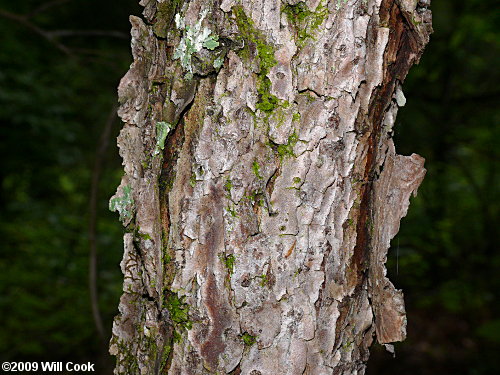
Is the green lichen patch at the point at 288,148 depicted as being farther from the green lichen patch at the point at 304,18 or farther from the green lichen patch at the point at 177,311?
the green lichen patch at the point at 177,311

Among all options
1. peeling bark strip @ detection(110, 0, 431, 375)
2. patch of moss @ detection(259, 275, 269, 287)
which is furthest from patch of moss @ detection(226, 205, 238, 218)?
patch of moss @ detection(259, 275, 269, 287)

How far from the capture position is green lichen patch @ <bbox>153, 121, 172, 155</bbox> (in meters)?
0.91

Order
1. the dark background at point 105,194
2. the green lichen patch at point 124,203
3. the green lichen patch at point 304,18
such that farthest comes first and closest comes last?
the dark background at point 105,194
the green lichen patch at point 124,203
the green lichen patch at point 304,18

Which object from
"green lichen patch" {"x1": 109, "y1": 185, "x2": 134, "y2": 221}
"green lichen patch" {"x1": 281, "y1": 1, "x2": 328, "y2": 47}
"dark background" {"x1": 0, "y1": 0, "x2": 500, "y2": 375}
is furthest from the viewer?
"dark background" {"x1": 0, "y1": 0, "x2": 500, "y2": 375}

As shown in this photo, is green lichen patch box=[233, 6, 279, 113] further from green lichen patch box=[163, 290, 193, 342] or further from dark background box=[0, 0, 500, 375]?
dark background box=[0, 0, 500, 375]

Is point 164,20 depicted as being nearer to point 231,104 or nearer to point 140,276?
point 231,104

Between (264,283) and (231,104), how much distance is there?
12.6 inches

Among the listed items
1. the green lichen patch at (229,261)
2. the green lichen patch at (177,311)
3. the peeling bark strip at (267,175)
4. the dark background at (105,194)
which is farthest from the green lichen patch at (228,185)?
the dark background at (105,194)

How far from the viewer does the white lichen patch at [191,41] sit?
0.87 m

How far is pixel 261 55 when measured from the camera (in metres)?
0.86

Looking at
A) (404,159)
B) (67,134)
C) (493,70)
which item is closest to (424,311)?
(493,70)

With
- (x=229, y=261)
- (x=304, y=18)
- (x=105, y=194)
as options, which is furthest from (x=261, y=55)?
(x=105, y=194)

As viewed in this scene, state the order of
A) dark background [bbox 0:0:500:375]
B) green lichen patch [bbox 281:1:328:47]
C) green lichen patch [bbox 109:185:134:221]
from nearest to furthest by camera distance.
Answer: green lichen patch [bbox 281:1:328:47]
green lichen patch [bbox 109:185:134:221]
dark background [bbox 0:0:500:375]

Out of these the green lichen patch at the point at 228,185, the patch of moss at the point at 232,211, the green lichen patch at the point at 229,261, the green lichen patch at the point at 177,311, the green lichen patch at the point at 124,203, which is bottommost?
the green lichen patch at the point at 177,311
